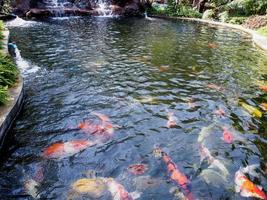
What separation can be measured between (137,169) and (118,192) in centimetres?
84

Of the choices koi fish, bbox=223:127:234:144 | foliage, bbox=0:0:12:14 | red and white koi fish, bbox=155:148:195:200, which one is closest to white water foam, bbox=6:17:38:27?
foliage, bbox=0:0:12:14

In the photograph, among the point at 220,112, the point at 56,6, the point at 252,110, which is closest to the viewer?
the point at 220,112

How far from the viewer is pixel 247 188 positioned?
5.64 meters

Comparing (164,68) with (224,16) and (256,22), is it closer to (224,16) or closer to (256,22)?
(256,22)

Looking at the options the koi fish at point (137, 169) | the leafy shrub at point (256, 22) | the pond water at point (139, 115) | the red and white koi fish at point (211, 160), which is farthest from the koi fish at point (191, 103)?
the leafy shrub at point (256, 22)

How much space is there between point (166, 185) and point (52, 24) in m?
19.8

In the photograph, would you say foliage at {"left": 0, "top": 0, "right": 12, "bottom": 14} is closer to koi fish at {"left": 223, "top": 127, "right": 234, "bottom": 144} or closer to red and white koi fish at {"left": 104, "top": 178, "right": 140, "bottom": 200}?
koi fish at {"left": 223, "top": 127, "right": 234, "bottom": 144}

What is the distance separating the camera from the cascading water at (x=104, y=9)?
1192 inches

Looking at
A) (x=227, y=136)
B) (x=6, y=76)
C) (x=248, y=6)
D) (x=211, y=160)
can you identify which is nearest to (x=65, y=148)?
(x=211, y=160)

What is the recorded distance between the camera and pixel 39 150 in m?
6.62

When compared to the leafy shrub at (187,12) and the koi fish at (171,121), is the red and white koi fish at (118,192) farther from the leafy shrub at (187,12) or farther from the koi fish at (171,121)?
the leafy shrub at (187,12)

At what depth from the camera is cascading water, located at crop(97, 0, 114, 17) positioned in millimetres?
30277

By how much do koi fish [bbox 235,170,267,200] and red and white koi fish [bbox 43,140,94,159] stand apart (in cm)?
328

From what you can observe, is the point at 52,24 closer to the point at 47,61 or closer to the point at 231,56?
the point at 47,61
